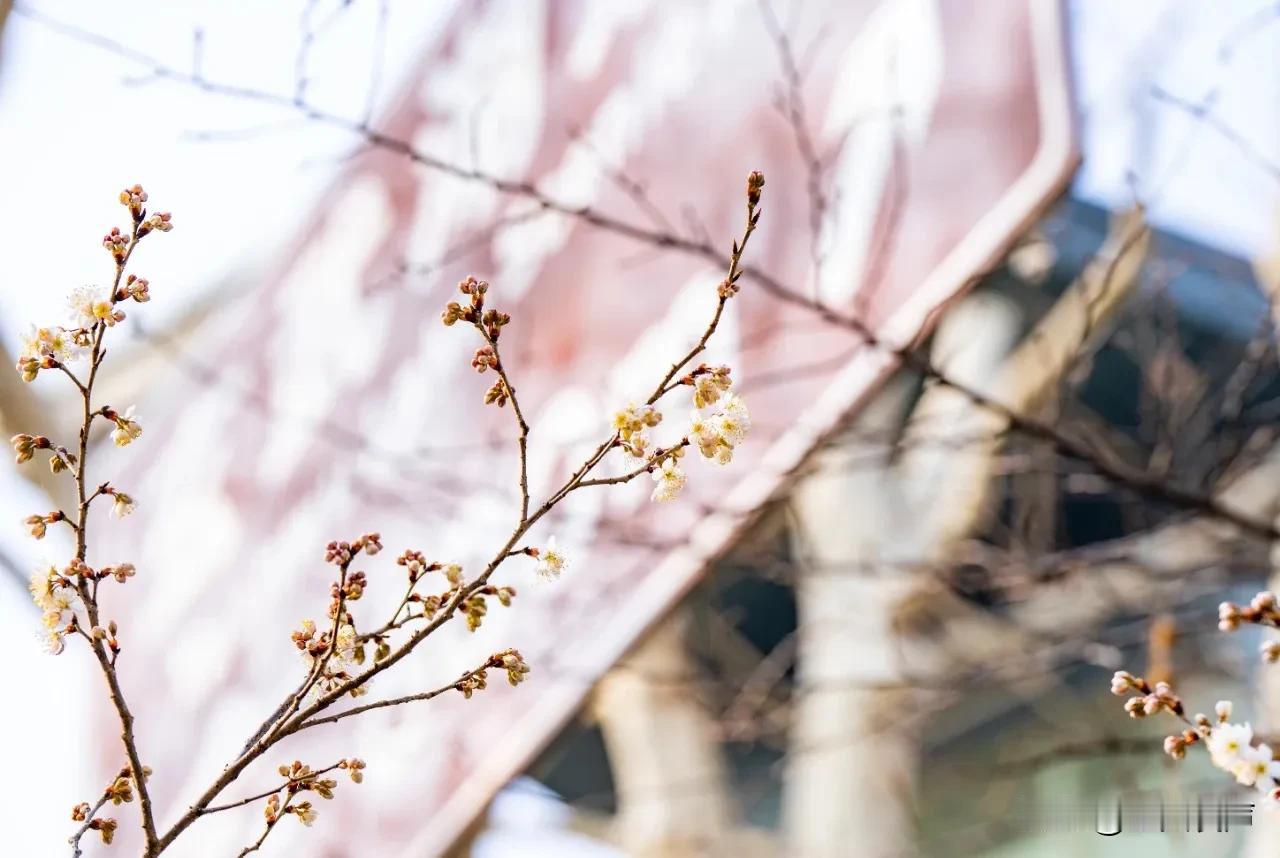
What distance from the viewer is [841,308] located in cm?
210

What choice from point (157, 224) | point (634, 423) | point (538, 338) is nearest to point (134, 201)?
point (157, 224)

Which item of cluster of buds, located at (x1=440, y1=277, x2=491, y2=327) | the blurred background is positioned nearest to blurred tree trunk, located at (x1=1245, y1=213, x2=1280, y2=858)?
the blurred background

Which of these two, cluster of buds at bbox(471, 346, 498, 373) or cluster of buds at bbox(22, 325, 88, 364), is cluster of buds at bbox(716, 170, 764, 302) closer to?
cluster of buds at bbox(471, 346, 498, 373)

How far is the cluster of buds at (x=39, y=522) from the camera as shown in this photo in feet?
2.77

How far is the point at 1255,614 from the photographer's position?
78 cm

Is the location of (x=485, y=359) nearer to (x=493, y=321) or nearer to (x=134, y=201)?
(x=493, y=321)

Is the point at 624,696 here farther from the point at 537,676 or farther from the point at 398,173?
the point at 398,173

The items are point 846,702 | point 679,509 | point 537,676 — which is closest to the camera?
point 679,509

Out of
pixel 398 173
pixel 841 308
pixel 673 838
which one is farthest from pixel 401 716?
pixel 398 173

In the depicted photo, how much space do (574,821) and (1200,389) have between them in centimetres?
200

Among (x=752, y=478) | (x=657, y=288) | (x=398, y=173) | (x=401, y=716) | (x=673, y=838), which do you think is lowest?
(x=673, y=838)

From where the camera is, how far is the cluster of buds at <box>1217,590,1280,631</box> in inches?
30.5

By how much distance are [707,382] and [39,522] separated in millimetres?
507

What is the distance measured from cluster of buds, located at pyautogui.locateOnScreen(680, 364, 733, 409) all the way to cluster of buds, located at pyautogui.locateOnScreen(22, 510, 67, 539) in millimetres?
478
